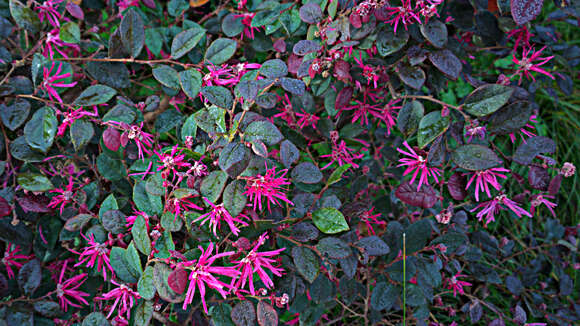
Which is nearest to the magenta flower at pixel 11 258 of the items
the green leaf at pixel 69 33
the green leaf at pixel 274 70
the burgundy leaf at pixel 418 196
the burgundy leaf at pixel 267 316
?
the green leaf at pixel 69 33

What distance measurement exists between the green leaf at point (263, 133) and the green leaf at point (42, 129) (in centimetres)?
43

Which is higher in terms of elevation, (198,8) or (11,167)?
(198,8)

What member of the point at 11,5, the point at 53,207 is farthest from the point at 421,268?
the point at 11,5

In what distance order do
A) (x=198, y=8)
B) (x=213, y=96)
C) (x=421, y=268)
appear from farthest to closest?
(x=198, y=8) < (x=421, y=268) < (x=213, y=96)

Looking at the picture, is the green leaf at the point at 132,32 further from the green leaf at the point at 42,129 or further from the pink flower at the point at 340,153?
the pink flower at the point at 340,153

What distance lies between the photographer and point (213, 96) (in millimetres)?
764

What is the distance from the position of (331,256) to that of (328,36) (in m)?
0.46

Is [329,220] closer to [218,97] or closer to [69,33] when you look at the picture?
[218,97]

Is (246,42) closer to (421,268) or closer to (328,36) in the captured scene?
(328,36)

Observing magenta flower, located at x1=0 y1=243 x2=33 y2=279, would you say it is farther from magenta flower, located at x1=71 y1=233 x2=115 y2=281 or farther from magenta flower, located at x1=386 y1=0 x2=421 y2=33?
magenta flower, located at x1=386 y1=0 x2=421 y2=33

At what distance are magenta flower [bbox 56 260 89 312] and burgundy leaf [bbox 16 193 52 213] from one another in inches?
5.7

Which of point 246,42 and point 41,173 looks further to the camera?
point 246,42

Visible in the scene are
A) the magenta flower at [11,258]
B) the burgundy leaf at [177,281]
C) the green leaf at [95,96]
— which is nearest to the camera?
the burgundy leaf at [177,281]

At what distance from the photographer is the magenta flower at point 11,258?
99 cm
